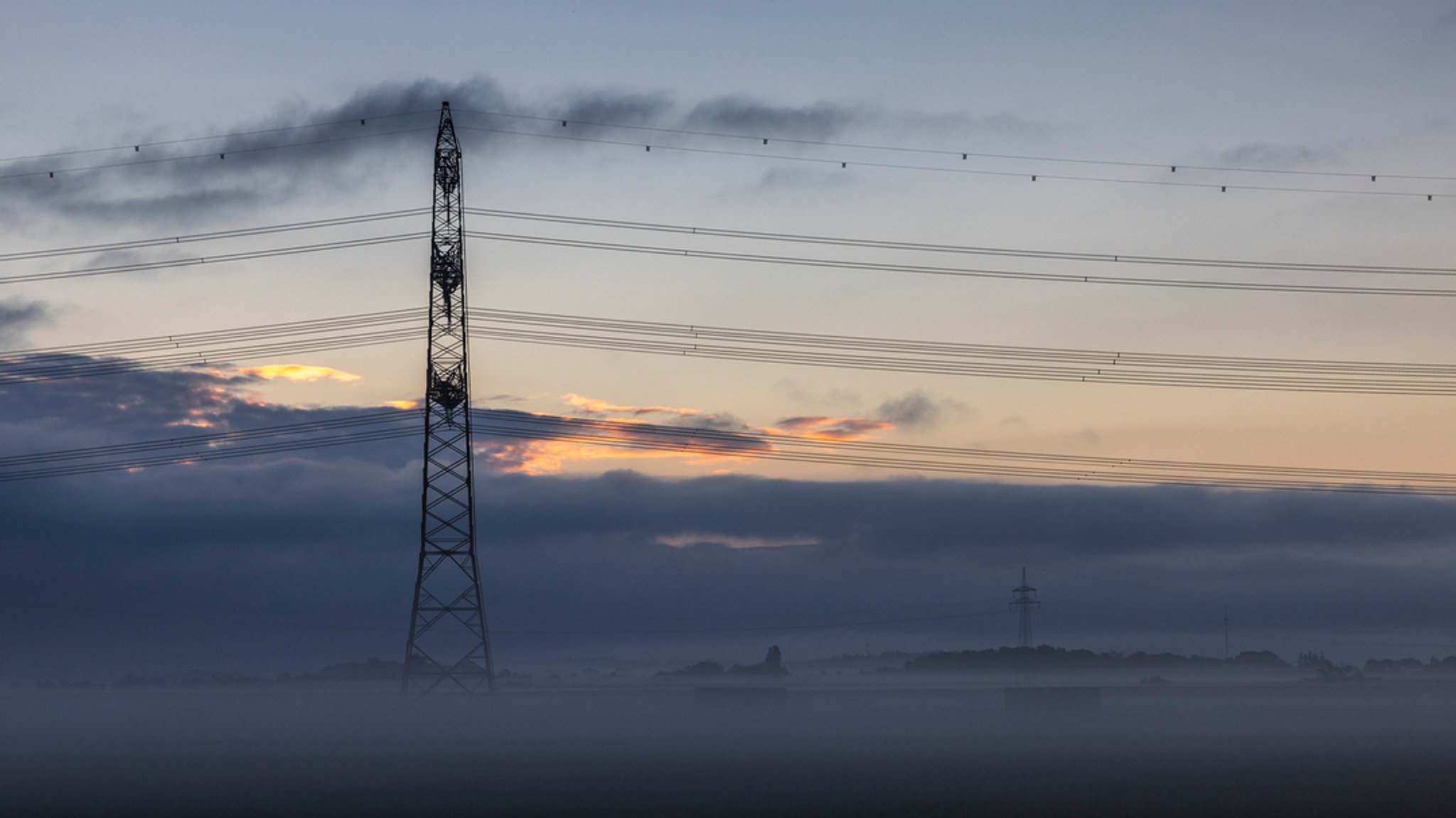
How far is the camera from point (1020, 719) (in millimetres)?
196875

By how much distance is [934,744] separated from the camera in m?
161

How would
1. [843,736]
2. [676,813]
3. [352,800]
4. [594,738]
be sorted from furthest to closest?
[843,736] < [594,738] < [352,800] < [676,813]

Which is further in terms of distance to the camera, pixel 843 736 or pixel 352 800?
pixel 843 736

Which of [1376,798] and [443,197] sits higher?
[443,197]

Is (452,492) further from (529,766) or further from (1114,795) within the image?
(1114,795)

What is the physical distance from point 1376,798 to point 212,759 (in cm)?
9171

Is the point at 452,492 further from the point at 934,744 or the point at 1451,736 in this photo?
the point at 1451,736

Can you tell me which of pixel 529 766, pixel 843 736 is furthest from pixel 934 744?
pixel 529 766

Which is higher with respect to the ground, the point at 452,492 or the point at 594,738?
the point at 452,492

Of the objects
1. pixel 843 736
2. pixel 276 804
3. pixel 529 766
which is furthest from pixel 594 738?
pixel 276 804

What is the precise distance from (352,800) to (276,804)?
13.6 ft

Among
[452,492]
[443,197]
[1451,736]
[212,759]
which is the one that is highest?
[443,197]

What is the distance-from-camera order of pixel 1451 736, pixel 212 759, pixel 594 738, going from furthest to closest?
pixel 1451 736 < pixel 594 738 < pixel 212 759

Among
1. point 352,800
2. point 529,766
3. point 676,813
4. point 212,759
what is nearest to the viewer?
point 676,813
